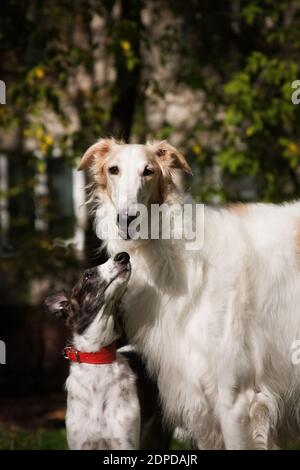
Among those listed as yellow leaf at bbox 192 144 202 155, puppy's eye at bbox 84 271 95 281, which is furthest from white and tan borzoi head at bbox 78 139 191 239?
yellow leaf at bbox 192 144 202 155

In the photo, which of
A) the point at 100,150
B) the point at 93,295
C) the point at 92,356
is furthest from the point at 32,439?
the point at 100,150

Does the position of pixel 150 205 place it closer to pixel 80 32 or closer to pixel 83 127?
pixel 83 127

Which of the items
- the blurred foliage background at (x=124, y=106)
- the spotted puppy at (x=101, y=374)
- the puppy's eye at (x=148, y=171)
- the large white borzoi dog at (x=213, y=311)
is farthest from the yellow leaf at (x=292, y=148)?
the spotted puppy at (x=101, y=374)

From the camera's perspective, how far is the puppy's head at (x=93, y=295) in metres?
4.84

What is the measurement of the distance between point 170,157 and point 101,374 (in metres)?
1.51

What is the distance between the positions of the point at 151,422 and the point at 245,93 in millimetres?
4051

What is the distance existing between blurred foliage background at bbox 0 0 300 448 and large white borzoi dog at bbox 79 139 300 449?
2.63m

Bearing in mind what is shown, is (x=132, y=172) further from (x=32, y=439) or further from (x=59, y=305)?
(x=32, y=439)

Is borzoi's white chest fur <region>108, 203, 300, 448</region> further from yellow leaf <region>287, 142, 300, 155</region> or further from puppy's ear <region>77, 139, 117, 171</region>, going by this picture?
yellow leaf <region>287, 142, 300, 155</region>

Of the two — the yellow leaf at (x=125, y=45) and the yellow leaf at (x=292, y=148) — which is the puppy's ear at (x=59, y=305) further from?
the yellow leaf at (x=292, y=148)

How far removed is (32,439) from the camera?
7.43 meters

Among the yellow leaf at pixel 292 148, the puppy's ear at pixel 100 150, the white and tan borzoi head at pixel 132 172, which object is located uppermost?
the yellow leaf at pixel 292 148

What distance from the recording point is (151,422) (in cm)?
538

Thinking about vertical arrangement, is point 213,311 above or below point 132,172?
below
